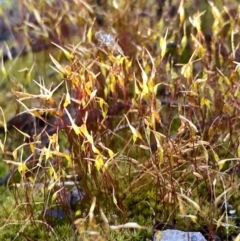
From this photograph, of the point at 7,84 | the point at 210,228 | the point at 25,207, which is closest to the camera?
the point at 210,228

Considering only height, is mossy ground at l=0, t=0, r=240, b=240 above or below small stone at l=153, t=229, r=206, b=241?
above

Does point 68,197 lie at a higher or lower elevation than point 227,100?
lower

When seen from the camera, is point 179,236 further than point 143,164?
No

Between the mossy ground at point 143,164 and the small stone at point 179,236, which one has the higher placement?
the mossy ground at point 143,164

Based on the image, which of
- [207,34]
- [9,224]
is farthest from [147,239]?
[207,34]

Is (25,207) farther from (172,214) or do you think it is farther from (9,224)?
(172,214)

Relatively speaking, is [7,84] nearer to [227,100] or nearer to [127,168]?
[127,168]

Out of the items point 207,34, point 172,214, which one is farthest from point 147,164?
point 207,34

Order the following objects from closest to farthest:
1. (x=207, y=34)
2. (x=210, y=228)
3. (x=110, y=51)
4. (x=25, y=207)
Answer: (x=210, y=228), (x=25, y=207), (x=110, y=51), (x=207, y=34)

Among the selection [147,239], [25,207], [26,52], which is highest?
[26,52]

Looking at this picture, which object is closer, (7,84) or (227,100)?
(227,100)

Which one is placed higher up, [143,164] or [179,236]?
[143,164]
